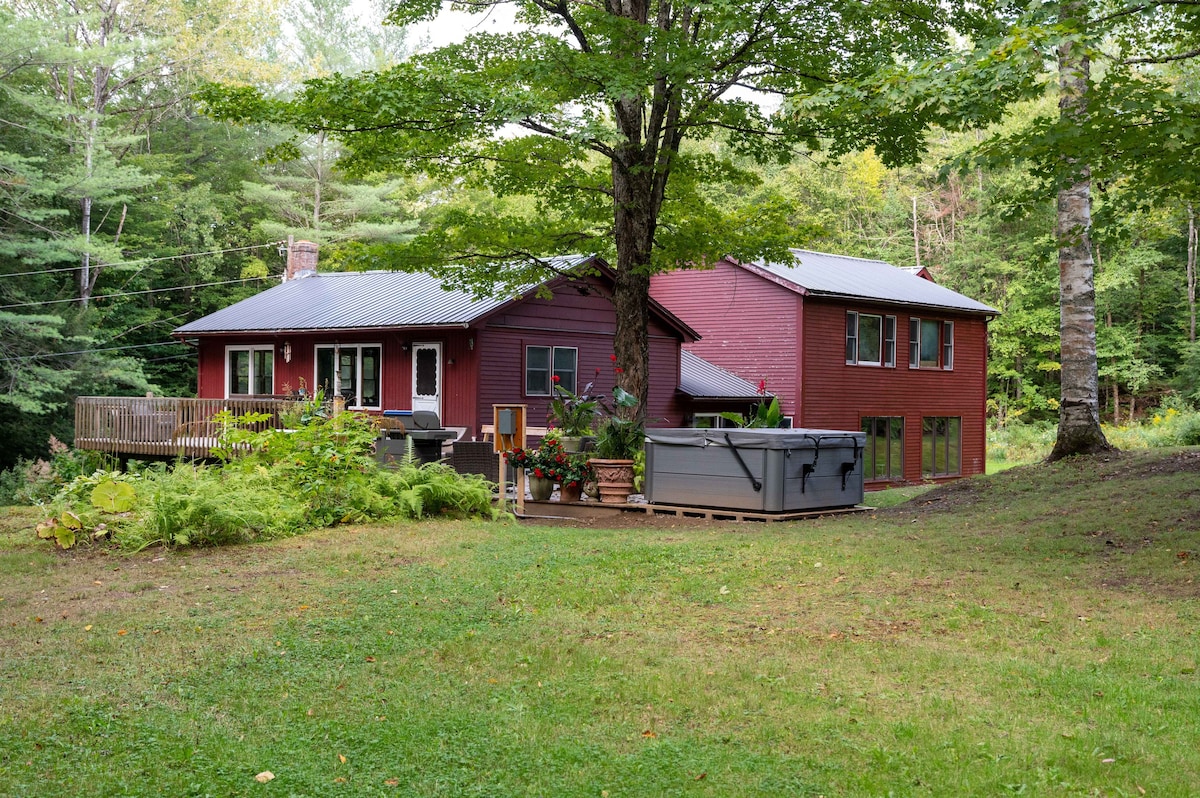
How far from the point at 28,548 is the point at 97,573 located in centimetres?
163

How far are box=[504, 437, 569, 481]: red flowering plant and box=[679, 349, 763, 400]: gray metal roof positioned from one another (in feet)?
43.0

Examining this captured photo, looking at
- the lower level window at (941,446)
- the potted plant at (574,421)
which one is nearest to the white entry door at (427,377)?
the potted plant at (574,421)

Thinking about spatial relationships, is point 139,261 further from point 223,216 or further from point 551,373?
point 551,373

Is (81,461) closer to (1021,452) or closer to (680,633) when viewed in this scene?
(680,633)

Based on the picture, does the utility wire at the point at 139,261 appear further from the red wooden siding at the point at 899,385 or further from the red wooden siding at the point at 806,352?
the red wooden siding at the point at 899,385

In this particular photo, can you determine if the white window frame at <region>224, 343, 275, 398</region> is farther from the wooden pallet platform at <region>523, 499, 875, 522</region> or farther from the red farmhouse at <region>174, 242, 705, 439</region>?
the wooden pallet platform at <region>523, 499, 875, 522</region>

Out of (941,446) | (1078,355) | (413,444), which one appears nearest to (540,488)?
(413,444)

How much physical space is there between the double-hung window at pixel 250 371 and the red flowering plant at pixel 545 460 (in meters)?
14.5

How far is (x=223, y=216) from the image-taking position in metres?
42.9

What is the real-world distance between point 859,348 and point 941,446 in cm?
552

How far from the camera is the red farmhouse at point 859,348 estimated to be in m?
29.6

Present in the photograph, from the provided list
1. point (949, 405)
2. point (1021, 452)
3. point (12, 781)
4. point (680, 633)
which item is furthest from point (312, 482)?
point (1021, 452)

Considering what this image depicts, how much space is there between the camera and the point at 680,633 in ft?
22.5

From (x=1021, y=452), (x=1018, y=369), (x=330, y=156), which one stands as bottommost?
(x=1021, y=452)
